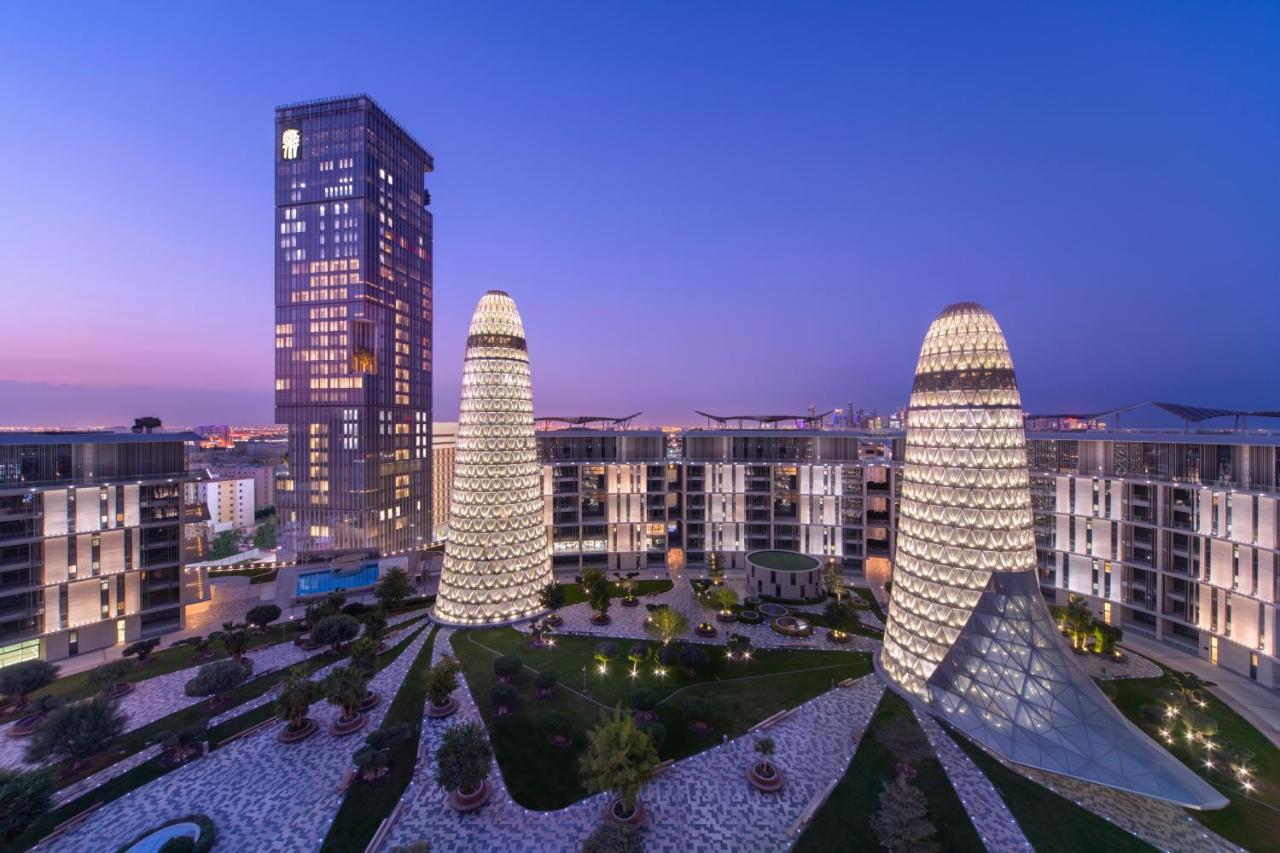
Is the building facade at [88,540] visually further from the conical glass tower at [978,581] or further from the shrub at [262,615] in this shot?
the conical glass tower at [978,581]

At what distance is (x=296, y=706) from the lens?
1247 inches

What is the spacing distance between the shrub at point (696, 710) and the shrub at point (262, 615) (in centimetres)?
4201

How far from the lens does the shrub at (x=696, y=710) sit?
32500mm

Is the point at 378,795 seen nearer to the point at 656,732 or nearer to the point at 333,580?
the point at 656,732

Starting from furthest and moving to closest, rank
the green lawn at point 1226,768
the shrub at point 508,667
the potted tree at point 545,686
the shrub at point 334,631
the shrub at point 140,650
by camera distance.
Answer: the shrub at point 334,631 → the shrub at point 140,650 → the shrub at point 508,667 → the potted tree at point 545,686 → the green lawn at point 1226,768

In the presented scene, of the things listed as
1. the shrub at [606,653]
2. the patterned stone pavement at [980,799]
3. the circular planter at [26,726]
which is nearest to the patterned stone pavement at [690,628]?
the shrub at [606,653]

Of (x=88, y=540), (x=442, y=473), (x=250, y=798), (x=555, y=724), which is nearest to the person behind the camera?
(x=250, y=798)

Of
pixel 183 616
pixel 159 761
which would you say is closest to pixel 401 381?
pixel 183 616

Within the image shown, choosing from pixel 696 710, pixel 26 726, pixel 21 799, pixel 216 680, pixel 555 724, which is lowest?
Answer: pixel 26 726

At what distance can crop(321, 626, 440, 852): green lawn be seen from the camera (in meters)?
24.8

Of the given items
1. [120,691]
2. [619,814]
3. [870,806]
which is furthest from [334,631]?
[870,806]

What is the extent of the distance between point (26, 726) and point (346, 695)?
22.3 meters

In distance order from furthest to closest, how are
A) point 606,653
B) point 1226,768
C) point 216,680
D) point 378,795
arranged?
1. point 606,653
2. point 216,680
3. point 1226,768
4. point 378,795

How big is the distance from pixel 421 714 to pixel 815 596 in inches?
1711
